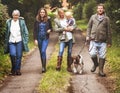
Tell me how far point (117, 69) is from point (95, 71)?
734 mm

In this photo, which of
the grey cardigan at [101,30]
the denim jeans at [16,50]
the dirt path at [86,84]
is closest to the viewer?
the dirt path at [86,84]

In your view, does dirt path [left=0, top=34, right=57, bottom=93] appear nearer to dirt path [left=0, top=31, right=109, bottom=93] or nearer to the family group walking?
dirt path [left=0, top=31, right=109, bottom=93]

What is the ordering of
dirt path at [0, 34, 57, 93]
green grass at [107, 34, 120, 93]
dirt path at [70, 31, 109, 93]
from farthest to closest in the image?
1. green grass at [107, 34, 120, 93]
2. dirt path at [0, 34, 57, 93]
3. dirt path at [70, 31, 109, 93]

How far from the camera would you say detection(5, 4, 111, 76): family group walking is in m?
12.9

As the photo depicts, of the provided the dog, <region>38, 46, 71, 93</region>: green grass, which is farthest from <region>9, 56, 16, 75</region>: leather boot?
the dog

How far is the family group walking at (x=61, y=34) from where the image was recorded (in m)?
12.9

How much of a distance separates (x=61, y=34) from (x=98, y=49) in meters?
1.33

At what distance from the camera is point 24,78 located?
12680 millimetres

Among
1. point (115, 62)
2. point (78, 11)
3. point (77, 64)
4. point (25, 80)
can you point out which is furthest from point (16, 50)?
point (78, 11)

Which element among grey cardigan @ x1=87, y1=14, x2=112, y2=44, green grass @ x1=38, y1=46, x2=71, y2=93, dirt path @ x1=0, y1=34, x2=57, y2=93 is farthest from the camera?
grey cardigan @ x1=87, y1=14, x2=112, y2=44

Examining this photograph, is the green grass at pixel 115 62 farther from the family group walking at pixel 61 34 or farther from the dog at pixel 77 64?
the dog at pixel 77 64

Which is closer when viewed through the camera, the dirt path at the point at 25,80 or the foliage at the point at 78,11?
the dirt path at the point at 25,80

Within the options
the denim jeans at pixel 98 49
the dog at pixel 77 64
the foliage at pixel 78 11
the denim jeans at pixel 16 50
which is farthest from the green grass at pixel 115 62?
the foliage at pixel 78 11

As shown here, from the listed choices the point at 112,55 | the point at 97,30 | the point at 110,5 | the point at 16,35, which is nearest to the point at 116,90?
the point at 97,30
